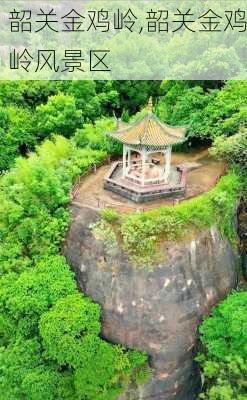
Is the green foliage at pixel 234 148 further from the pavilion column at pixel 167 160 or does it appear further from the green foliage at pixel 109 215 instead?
the green foliage at pixel 109 215

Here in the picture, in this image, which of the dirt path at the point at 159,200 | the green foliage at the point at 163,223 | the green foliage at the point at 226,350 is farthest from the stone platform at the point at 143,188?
the green foliage at the point at 226,350

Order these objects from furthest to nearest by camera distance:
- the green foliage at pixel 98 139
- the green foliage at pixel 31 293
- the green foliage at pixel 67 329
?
1. the green foliage at pixel 98 139
2. the green foliage at pixel 31 293
3. the green foliage at pixel 67 329

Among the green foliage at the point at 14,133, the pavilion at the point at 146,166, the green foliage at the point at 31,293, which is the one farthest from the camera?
the green foliage at the point at 14,133

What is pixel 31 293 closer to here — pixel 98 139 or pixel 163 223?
pixel 163 223

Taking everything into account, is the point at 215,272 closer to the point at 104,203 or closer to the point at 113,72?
the point at 104,203

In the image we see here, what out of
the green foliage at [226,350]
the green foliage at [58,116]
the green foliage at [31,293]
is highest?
the green foliage at [58,116]

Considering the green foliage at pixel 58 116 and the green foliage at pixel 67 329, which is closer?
the green foliage at pixel 67 329

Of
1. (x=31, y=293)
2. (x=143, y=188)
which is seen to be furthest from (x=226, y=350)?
(x=31, y=293)

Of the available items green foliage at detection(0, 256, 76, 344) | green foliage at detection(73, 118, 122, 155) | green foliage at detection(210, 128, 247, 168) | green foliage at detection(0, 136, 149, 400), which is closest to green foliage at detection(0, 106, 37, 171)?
green foliage at detection(73, 118, 122, 155)
